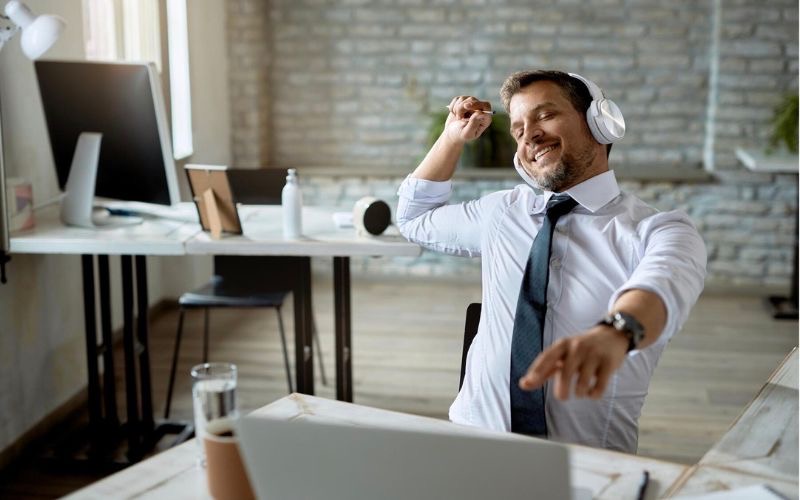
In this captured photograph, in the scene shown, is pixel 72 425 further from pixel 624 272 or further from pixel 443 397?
pixel 624 272

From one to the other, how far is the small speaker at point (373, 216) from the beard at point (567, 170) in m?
1.07

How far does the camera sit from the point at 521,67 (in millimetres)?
5949

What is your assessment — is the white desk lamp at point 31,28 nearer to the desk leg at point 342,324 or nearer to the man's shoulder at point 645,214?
the desk leg at point 342,324

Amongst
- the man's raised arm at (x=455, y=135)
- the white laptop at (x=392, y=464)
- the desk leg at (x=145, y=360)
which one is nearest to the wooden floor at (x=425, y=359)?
the desk leg at (x=145, y=360)

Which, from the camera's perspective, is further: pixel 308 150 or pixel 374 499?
pixel 308 150

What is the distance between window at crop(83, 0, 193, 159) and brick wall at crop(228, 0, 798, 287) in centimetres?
76

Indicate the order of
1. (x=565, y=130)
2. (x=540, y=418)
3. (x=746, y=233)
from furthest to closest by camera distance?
(x=746, y=233)
(x=565, y=130)
(x=540, y=418)

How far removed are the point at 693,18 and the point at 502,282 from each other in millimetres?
4263

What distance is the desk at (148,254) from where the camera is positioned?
2984 millimetres

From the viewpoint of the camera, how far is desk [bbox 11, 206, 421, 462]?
298cm

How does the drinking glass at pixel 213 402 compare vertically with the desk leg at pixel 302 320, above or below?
above

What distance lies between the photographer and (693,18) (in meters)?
5.77

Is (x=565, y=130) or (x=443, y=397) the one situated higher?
(x=565, y=130)

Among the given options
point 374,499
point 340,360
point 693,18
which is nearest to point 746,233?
point 693,18
